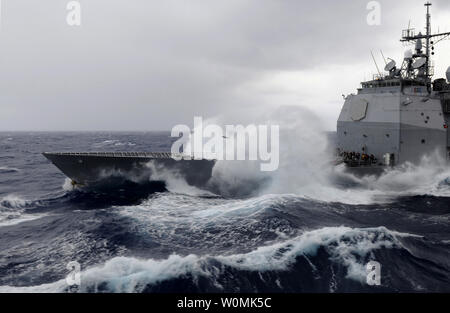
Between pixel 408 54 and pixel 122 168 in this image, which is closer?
pixel 122 168

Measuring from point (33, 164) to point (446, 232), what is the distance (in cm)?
4418

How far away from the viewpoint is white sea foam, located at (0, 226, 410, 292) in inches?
379

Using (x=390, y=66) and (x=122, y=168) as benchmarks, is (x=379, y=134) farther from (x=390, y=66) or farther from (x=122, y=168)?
(x=122, y=168)

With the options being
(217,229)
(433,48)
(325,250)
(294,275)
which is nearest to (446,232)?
(325,250)

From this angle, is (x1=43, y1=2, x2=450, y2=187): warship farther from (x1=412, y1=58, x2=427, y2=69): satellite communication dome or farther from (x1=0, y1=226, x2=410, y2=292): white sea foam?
(x1=0, y1=226, x2=410, y2=292): white sea foam

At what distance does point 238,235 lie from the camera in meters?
13.7

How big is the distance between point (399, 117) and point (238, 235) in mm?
18158

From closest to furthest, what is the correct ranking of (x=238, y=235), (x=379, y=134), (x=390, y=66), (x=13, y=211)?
(x=238, y=235) → (x=13, y=211) → (x=379, y=134) → (x=390, y=66)

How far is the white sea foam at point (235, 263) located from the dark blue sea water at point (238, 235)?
0.13 ft

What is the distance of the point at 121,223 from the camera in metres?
15.8

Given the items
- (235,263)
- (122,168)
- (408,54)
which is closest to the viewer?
(235,263)

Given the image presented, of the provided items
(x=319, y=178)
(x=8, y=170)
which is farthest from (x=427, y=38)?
(x=8, y=170)
